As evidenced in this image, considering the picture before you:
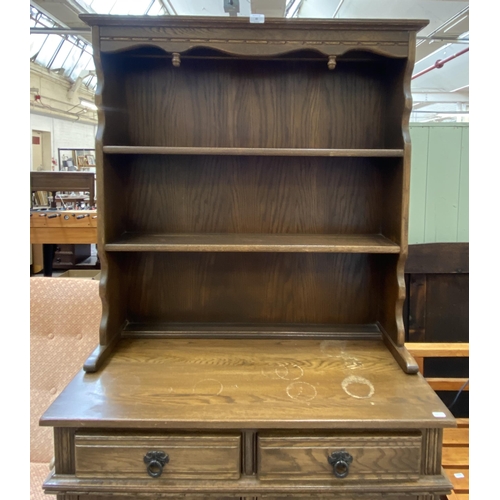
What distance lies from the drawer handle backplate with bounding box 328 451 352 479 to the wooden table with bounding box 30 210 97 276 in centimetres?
355

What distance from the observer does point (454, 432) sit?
183 cm

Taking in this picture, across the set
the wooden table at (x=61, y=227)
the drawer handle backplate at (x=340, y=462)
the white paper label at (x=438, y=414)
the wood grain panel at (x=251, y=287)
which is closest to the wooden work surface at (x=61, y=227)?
the wooden table at (x=61, y=227)

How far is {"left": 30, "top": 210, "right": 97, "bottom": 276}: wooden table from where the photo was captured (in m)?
4.18

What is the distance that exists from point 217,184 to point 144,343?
0.64m

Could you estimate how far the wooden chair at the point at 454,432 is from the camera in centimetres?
163

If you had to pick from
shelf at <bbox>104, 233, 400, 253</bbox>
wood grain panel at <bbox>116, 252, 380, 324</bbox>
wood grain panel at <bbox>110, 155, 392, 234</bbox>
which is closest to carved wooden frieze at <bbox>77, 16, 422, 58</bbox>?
wood grain panel at <bbox>110, 155, 392, 234</bbox>

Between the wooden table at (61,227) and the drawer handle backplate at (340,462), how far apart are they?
355 centimetres

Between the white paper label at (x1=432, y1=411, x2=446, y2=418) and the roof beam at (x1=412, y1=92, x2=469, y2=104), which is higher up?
the roof beam at (x1=412, y1=92, x2=469, y2=104)

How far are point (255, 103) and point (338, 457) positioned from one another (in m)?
1.18

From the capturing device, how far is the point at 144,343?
1527mm

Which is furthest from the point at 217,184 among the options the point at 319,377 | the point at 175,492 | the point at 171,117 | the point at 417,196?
the point at 417,196

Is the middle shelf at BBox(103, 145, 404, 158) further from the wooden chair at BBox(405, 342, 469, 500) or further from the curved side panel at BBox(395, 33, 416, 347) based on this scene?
the wooden chair at BBox(405, 342, 469, 500)

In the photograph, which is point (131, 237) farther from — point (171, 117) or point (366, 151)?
point (366, 151)

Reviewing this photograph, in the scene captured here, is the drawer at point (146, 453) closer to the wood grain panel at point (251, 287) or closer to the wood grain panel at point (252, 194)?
the wood grain panel at point (251, 287)
